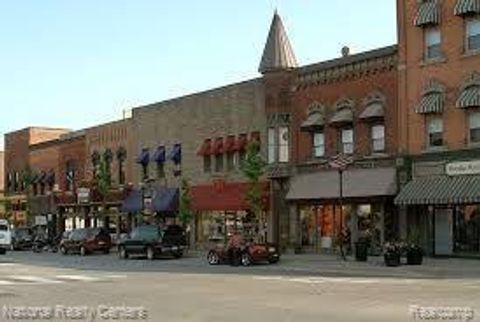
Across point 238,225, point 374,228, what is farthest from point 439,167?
point 238,225

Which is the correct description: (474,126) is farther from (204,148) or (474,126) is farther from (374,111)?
(204,148)

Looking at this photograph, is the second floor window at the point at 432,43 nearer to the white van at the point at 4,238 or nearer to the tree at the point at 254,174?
the tree at the point at 254,174

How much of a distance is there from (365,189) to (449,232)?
4.37 metres

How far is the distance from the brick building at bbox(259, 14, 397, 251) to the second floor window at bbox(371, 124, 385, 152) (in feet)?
0.14

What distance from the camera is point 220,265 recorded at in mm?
41469

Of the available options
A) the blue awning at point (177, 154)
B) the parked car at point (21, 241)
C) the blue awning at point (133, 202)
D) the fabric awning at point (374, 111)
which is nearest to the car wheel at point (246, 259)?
the fabric awning at point (374, 111)

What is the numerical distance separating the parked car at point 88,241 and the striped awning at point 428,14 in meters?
25.6

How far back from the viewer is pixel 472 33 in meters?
39.0

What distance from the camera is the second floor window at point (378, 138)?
43031 mm

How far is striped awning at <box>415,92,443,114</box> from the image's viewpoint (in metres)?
39.8

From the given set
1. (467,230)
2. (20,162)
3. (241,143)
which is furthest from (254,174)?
(20,162)

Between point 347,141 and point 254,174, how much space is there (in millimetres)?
4993

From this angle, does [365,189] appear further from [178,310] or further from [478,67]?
[178,310]

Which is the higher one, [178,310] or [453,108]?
[453,108]
